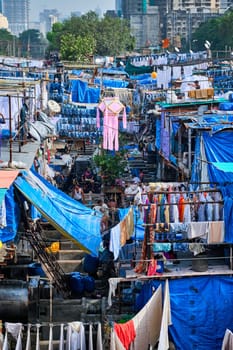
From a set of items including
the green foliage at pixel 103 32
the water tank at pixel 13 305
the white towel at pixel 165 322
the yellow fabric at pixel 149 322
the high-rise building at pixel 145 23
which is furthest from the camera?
the high-rise building at pixel 145 23

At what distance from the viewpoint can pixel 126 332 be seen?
40.0ft

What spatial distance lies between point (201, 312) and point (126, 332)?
1695mm

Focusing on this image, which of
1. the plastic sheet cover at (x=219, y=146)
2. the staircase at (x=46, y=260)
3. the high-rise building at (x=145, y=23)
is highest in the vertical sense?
the high-rise building at (x=145, y=23)

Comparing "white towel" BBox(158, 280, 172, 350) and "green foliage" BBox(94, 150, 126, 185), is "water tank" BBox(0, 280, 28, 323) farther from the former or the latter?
"green foliage" BBox(94, 150, 126, 185)

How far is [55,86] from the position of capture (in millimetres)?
31781

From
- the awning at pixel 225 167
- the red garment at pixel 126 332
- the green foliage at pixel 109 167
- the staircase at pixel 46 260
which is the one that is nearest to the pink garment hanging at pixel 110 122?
the green foliage at pixel 109 167

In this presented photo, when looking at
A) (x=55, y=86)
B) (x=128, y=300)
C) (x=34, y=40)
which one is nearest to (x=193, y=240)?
(x=128, y=300)

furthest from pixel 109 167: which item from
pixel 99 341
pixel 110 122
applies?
pixel 99 341

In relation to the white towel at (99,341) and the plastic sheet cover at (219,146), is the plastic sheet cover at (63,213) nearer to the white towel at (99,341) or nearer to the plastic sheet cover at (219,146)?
the white towel at (99,341)

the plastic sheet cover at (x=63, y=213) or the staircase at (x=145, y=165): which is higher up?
the plastic sheet cover at (x=63, y=213)

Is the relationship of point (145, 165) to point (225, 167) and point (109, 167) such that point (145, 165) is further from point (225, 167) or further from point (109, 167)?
point (225, 167)

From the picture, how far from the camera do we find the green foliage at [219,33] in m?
75.2

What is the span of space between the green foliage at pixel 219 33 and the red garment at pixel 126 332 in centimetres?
6505

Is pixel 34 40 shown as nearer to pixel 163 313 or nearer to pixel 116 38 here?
pixel 116 38
